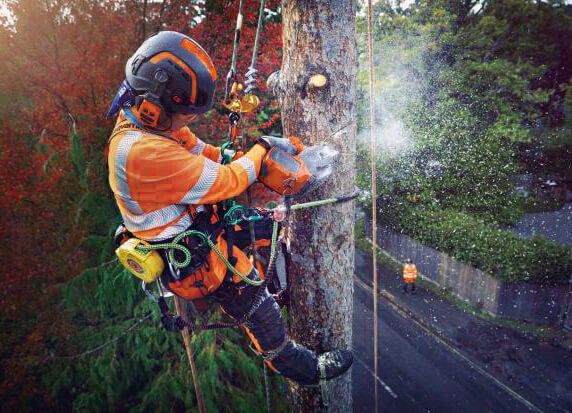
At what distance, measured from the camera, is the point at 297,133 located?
2.25 m

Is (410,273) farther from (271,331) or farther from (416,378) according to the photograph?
(271,331)

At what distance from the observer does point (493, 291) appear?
31.9ft

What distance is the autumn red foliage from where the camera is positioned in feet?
19.2

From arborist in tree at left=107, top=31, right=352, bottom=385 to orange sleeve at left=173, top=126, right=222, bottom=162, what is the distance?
435 millimetres

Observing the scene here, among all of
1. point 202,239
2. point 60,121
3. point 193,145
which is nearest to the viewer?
point 202,239

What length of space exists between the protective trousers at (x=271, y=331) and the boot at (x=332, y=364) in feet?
0.14

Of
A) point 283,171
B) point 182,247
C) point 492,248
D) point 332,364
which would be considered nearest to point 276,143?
point 283,171

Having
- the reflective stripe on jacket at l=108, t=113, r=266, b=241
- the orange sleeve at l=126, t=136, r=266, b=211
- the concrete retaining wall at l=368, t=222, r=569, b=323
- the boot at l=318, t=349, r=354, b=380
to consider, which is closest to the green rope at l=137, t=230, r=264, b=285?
the reflective stripe on jacket at l=108, t=113, r=266, b=241

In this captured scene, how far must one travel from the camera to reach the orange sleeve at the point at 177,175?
189 centimetres

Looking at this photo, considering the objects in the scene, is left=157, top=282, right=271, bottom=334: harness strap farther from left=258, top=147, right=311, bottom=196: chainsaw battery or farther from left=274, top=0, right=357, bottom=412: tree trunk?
left=258, top=147, right=311, bottom=196: chainsaw battery

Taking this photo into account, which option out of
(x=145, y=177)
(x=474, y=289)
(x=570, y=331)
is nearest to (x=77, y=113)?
(x=145, y=177)

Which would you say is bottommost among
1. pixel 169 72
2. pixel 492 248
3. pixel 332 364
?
pixel 492 248

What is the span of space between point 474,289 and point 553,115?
41.9 ft

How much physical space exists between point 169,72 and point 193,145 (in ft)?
2.49
